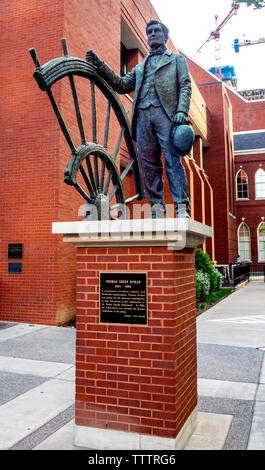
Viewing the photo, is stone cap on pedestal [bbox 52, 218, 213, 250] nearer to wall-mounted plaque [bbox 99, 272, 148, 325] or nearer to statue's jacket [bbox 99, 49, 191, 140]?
wall-mounted plaque [bbox 99, 272, 148, 325]

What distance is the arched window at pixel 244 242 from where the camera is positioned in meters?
34.8

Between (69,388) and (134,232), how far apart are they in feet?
8.70

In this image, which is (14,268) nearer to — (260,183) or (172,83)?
(172,83)

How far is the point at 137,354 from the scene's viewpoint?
10.3 ft

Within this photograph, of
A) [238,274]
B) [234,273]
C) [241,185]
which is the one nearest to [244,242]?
[241,185]

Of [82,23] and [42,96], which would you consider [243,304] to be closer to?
[42,96]

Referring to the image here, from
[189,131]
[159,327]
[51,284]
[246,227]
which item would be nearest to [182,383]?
[159,327]

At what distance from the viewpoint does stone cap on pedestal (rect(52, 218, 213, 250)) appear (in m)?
3.02

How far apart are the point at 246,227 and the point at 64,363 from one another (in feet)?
103

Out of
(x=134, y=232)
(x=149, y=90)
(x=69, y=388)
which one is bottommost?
(x=69, y=388)

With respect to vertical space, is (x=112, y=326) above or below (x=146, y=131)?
below

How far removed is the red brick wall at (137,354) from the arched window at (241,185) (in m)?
33.3

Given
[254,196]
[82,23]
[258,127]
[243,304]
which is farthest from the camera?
[258,127]

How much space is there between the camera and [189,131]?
3.65 metres
